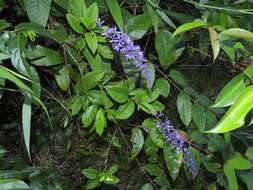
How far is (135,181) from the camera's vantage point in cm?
129

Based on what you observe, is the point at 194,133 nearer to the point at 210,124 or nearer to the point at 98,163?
the point at 210,124

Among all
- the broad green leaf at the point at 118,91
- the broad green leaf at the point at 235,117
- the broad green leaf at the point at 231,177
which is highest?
the broad green leaf at the point at 235,117

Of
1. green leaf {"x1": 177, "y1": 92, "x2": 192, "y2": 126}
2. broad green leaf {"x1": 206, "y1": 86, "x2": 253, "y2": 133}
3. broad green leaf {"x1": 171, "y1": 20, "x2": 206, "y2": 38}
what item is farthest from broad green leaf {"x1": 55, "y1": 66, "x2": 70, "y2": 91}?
broad green leaf {"x1": 206, "y1": 86, "x2": 253, "y2": 133}

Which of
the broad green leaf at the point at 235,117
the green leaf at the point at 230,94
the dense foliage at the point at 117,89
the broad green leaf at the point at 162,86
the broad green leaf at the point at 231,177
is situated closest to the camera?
the broad green leaf at the point at 235,117

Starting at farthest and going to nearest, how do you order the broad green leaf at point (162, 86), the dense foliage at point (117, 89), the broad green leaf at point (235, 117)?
the broad green leaf at point (162, 86) < the dense foliage at point (117, 89) < the broad green leaf at point (235, 117)

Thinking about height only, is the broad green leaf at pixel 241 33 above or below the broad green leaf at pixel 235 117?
above

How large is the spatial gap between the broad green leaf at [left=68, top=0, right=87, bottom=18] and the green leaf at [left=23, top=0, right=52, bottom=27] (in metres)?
0.06

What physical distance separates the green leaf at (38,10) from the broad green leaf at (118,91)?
0.24 meters

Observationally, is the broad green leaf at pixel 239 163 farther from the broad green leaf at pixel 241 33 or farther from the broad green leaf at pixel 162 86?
the broad green leaf at pixel 241 33

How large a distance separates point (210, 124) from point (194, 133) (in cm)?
10

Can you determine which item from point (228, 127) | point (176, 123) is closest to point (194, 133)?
point (176, 123)

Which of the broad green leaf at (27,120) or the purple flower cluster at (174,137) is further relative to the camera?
the purple flower cluster at (174,137)

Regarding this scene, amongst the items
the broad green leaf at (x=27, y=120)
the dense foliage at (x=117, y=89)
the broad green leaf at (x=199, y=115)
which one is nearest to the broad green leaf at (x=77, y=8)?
the dense foliage at (x=117, y=89)

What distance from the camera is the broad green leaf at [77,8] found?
0.65m
